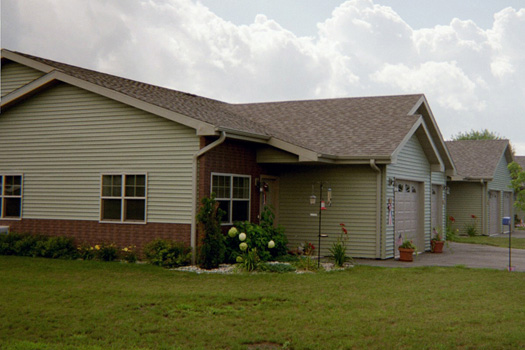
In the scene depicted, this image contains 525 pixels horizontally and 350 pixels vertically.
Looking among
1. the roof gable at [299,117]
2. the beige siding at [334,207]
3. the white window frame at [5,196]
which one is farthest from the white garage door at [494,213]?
the white window frame at [5,196]

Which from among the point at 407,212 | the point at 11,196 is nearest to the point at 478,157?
the point at 407,212

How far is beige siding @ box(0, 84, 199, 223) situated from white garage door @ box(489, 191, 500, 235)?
2010cm

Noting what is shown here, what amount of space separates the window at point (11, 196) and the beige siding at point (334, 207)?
7186 millimetres

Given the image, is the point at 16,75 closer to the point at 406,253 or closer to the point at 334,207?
the point at 334,207

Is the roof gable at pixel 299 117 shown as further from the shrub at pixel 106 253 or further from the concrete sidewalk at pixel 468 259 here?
the shrub at pixel 106 253

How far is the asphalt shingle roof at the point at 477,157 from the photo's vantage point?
2777cm

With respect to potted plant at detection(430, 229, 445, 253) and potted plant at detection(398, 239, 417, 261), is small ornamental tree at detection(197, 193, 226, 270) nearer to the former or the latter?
potted plant at detection(398, 239, 417, 261)

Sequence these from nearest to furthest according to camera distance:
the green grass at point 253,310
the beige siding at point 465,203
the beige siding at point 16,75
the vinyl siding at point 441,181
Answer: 1. the green grass at point 253,310
2. the beige siding at point 16,75
3. the vinyl siding at point 441,181
4. the beige siding at point 465,203

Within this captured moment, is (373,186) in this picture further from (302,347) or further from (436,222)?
(302,347)

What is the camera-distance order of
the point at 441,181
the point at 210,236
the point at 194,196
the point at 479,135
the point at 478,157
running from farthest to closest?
1. the point at 479,135
2. the point at 478,157
3. the point at 441,181
4. the point at 194,196
5. the point at 210,236

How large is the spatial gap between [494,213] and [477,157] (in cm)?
296

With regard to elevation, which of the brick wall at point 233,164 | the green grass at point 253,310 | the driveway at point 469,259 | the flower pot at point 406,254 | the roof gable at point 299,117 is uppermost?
the roof gable at point 299,117

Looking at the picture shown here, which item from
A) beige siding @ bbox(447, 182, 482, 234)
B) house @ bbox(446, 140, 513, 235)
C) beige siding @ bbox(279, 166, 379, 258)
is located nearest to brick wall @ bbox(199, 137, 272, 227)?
beige siding @ bbox(279, 166, 379, 258)

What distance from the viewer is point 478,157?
29.9 meters
